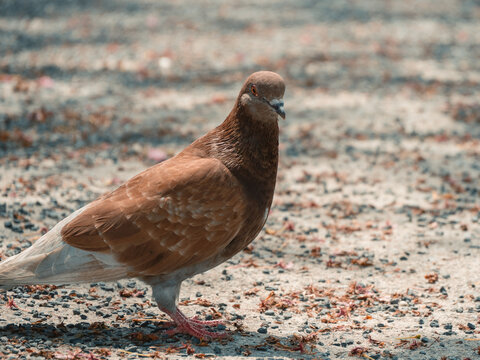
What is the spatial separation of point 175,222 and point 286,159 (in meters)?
4.56

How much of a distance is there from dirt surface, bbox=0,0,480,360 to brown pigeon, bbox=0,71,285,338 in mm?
454

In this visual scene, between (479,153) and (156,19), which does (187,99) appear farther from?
(156,19)

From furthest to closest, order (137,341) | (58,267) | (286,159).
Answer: (286,159), (137,341), (58,267)

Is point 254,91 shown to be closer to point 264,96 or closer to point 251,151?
point 264,96

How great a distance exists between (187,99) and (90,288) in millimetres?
6287

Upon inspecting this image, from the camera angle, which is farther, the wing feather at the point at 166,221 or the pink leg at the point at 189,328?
the pink leg at the point at 189,328

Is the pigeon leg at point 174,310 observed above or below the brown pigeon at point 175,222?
below

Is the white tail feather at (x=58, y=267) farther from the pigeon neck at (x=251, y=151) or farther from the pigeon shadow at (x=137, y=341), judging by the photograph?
the pigeon neck at (x=251, y=151)

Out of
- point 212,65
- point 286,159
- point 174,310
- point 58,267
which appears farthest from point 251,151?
point 212,65

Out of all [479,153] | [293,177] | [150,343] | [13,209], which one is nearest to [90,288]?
[150,343]

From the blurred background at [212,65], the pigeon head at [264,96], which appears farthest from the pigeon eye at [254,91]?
the blurred background at [212,65]

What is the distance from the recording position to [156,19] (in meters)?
16.3

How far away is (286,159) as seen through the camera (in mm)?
8609

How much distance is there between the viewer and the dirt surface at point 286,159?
455 centimetres
